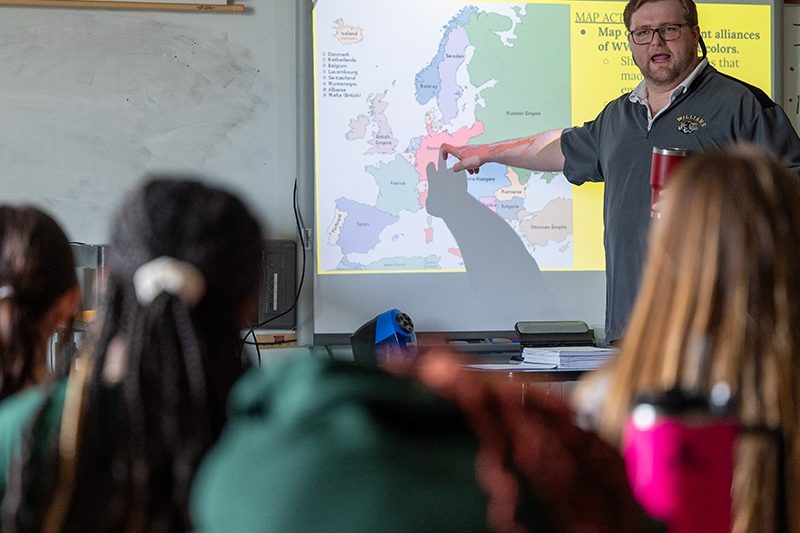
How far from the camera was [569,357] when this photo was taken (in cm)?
301

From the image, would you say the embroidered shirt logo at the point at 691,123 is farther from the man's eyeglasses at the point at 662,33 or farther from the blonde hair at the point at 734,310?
the blonde hair at the point at 734,310

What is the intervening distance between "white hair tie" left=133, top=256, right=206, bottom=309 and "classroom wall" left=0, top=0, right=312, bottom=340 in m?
2.28

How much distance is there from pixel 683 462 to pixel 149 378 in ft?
1.89

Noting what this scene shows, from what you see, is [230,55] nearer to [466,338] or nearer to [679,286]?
[466,338]

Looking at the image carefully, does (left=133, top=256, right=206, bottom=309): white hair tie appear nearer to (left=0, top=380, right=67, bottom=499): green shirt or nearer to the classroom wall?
(left=0, top=380, right=67, bottom=499): green shirt

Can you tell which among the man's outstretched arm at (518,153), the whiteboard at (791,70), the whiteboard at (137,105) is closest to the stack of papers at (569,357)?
the man's outstretched arm at (518,153)

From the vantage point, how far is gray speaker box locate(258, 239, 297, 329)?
11.1 feet

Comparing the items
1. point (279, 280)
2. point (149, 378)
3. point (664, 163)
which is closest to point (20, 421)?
point (149, 378)

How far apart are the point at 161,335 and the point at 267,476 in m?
0.50

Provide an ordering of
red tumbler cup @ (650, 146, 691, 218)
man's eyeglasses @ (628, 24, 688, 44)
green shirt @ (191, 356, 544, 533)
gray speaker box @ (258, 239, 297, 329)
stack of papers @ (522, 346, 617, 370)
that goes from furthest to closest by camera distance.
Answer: gray speaker box @ (258, 239, 297, 329) < man's eyeglasses @ (628, 24, 688, 44) < stack of papers @ (522, 346, 617, 370) < red tumbler cup @ (650, 146, 691, 218) < green shirt @ (191, 356, 544, 533)

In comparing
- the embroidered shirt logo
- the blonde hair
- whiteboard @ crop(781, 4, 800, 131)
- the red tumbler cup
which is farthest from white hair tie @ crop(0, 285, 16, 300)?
whiteboard @ crop(781, 4, 800, 131)

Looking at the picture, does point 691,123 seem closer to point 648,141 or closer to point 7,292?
point 648,141

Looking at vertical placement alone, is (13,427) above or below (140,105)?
below

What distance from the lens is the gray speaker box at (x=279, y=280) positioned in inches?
133
